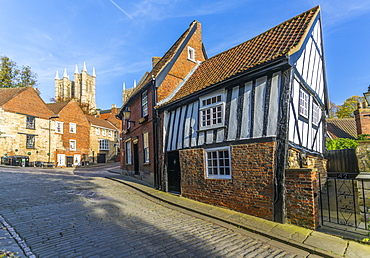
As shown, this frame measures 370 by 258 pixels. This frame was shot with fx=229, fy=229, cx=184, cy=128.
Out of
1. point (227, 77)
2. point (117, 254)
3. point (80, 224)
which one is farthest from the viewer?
point (227, 77)

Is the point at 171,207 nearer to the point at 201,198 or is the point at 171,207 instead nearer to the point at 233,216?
the point at 201,198

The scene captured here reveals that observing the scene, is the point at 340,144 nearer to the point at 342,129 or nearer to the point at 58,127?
the point at 342,129

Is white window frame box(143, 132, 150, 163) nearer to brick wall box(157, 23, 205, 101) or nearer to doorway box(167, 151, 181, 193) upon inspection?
brick wall box(157, 23, 205, 101)

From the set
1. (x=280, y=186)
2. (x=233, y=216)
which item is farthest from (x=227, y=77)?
(x=233, y=216)

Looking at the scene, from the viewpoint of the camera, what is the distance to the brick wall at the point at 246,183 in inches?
268

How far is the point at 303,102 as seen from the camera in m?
8.37

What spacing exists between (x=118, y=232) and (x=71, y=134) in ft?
107

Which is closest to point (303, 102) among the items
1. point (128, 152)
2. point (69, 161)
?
point (128, 152)

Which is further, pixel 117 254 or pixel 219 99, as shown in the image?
pixel 219 99

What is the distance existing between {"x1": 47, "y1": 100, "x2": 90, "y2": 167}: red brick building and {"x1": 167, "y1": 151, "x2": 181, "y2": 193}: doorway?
26.6 m

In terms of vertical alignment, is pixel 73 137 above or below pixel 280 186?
above

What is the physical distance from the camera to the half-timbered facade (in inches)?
260

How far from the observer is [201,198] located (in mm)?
9094

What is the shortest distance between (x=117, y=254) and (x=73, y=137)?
3401 cm
